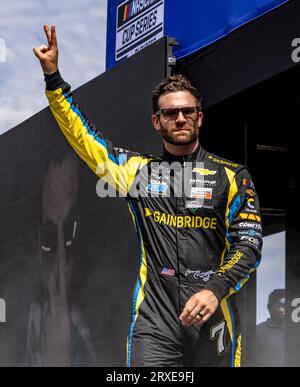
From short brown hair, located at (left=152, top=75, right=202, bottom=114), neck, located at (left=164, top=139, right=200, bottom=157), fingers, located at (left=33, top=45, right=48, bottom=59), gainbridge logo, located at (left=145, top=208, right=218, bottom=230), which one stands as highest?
fingers, located at (left=33, top=45, right=48, bottom=59)

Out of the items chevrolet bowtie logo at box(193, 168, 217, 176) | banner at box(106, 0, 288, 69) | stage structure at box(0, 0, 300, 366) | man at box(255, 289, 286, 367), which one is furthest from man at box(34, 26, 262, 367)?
man at box(255, 289, 286, 367)

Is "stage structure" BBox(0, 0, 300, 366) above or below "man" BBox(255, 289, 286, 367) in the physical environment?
above

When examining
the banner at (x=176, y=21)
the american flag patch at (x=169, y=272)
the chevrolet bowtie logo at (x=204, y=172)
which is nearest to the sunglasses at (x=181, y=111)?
the chevrolet bowtie logo at (x=204, y=172)

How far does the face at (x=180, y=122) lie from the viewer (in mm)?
3898

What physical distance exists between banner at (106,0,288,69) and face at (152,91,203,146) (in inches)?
71.5

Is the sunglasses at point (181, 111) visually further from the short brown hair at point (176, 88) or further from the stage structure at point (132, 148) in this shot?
the stage structure at point (132, 148)

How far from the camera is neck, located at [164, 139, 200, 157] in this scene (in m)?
3.97

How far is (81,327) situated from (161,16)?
2574 millimetres

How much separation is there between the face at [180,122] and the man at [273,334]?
3.24 meters

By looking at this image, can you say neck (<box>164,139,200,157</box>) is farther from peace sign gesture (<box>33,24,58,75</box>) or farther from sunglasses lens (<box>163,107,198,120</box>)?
peace sign gesture (<box>33,24,58,75</box>)

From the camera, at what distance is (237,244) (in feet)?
12.3

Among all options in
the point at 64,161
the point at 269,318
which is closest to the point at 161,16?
the point at 64,161

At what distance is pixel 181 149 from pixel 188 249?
453mm
